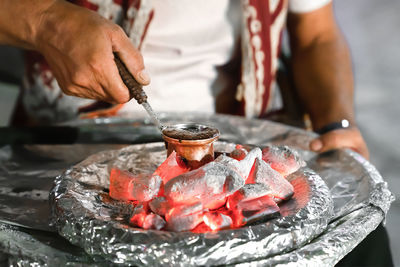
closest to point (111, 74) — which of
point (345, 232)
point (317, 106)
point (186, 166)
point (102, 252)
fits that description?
point (186, 166)

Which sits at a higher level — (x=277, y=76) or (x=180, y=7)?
(x=180, y=7)

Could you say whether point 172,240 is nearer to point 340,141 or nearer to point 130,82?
point 130,82

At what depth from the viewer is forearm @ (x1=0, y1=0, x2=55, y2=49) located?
856mm

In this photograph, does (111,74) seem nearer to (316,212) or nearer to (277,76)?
(316,212)

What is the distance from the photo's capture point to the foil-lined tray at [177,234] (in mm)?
555

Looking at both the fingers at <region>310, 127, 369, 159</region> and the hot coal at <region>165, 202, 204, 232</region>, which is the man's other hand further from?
the fingers at <region>310, 127, 369, 159</region>

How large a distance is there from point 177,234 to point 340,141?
597mm

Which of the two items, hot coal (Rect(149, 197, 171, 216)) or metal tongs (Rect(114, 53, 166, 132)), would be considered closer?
hot coal (Rect(149, 197, 171, 216))

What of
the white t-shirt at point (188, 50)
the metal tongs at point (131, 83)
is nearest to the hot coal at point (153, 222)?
the metal tongs at point (131, 83)

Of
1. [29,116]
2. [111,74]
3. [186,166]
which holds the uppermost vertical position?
[111,74]

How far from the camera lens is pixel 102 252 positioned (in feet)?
1.89

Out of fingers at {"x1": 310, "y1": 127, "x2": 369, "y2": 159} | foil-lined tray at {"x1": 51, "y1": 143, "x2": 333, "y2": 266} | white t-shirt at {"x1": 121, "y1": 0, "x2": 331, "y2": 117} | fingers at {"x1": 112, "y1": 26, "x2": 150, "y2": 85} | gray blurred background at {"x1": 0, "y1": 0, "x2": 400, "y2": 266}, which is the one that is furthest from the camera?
gray blurred background at {"x1": 0, "y1": 0, "x2": 400, "y2": 266}

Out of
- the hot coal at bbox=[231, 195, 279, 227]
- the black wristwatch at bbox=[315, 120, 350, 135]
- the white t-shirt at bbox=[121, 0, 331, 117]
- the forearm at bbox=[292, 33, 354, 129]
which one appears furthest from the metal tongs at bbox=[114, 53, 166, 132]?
the forearm at bbox=[292, 33, 354, 129]

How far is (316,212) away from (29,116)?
96cm
